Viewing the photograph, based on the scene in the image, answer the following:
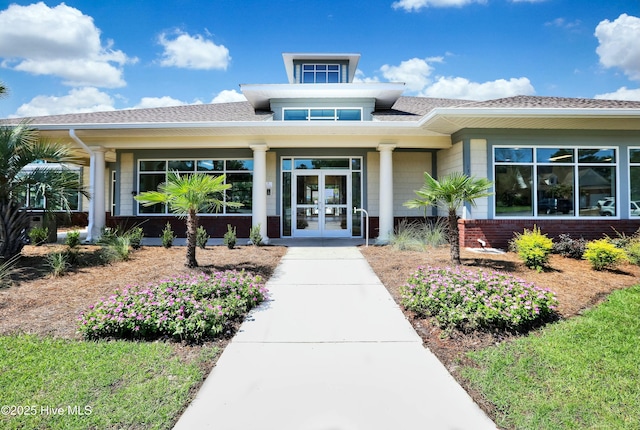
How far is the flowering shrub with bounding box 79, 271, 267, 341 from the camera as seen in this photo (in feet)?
12.6

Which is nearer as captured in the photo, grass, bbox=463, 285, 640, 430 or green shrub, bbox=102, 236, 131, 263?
grass, bbox=463, 285, 640, 430

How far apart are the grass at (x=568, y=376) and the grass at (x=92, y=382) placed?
2.69 m

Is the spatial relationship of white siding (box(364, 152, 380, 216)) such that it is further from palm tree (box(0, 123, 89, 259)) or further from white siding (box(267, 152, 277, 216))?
palm tree (box(0, 123, 89, 259))

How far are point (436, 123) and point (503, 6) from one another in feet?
19.4

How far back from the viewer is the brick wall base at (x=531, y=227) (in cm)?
945

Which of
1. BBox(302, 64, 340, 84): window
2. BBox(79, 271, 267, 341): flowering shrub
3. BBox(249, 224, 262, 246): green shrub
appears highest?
BBox(302, 64, 340, 84): window

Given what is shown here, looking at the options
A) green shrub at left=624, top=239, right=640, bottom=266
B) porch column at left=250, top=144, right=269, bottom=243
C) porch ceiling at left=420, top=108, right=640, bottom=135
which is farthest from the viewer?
porch column at left=250, top=144, right=269, bottom=243

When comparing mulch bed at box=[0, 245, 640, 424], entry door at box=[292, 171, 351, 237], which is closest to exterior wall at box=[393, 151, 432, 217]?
entry door at box=[292, 171, 351, 237]

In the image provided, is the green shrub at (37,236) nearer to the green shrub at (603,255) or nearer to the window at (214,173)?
the window at (214,173)

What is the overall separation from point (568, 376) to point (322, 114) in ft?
37.9

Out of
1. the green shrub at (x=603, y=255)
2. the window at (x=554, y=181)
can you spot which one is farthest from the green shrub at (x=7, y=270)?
the window at (x=554, y=181)

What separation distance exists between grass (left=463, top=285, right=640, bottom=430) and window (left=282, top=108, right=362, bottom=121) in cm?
1051

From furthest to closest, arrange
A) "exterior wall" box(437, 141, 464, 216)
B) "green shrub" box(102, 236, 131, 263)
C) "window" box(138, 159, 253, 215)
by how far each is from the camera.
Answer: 1. "window" box(138, 159, 253, 215)
2. "exterior wall" box(437, 141, 464, 216)
3. "green shrub" box(102, 236, 131, 263)

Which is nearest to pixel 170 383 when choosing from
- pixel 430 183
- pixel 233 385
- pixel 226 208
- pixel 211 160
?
pixel 233 385
